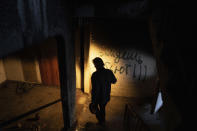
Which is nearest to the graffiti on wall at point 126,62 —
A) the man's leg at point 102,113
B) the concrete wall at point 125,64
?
the concrete wall at point 125,64

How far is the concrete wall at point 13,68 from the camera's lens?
278 inches

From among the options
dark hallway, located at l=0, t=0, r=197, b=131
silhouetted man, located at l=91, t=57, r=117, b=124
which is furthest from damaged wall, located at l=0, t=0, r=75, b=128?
silhouetted man, located at l=91, t=57, r=117, b=124

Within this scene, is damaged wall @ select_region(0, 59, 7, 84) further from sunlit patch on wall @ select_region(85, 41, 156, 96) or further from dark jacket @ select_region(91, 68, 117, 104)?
dark jacket @ select_region(91, 68, 117, 104)

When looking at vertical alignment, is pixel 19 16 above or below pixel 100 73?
above

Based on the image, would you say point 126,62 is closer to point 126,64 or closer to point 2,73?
point 126,64

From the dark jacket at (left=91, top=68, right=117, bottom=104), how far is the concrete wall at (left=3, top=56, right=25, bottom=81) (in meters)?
4.48

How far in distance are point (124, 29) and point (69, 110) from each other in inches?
118

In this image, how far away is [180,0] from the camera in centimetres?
208

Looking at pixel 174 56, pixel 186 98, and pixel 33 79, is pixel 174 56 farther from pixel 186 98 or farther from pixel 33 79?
pixel 33 79

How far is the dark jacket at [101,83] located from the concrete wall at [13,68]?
448 cm

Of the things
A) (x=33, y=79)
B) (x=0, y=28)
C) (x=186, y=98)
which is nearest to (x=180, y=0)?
(x=186, y=98)

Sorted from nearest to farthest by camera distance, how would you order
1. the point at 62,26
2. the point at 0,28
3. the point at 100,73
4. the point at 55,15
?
the point at 0,28
the point at 55,15
the point at 62,26
the point at 100,73

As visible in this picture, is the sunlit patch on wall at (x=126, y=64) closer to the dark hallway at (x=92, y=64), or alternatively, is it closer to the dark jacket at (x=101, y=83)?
the dark hallway at (x=92, y=64)

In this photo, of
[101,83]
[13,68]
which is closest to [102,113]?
[101,83]
